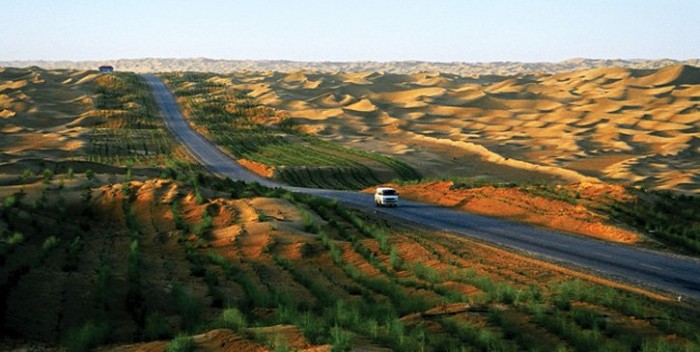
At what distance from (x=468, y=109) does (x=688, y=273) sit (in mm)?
85367

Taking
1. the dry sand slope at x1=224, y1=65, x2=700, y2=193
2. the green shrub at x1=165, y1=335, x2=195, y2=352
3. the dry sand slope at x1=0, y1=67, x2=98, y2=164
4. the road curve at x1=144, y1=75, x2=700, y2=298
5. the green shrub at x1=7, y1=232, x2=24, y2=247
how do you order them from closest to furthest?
the green shrub at x1=165, y1=335, x2=195, y2=352, the green shrub at x1=7, y1=232, x2=24, y2=247, the road curve at x1=144, y1=75, x2=700, y2=298, the dry sand slope at x1=224, y1=65, x2=700, y2=193, the dry sand slope at x1=0, y1=67, x2=98, y2=164

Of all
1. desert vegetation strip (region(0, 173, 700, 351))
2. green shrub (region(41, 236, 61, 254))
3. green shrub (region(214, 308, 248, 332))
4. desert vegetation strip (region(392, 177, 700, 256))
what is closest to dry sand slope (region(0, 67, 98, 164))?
desert vegetation strip (region(0, 173, 700, 351))

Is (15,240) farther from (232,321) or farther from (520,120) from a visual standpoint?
(520,120)

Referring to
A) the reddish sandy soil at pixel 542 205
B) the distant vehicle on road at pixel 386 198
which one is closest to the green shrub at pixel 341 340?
the reddish sandy soil at pixel 542 205

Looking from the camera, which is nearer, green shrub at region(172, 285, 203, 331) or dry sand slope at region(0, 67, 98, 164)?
green shrub at region(172, 285, 203, 331)

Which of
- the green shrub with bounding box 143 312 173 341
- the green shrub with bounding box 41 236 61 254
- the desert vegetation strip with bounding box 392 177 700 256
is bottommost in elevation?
the desert vegetation strip with bounding box 392 177 700 256

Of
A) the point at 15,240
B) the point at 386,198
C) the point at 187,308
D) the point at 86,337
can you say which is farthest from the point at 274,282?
the point at 386,198

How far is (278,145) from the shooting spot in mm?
71625

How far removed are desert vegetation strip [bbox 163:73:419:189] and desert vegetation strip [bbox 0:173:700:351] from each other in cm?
2271

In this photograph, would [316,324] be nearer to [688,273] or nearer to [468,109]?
[688,273]

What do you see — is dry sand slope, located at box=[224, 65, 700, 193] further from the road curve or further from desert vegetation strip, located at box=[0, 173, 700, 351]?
desert vegetation strip, located at box=[0, 173, 700, 351]

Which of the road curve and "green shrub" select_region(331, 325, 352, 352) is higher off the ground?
"green shrub" select_region(331, 325, 352, 352)

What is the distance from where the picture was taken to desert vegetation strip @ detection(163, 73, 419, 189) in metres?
54.9

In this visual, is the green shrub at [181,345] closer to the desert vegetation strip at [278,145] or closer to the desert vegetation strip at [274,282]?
the desert vegetation strip at [274,282]
